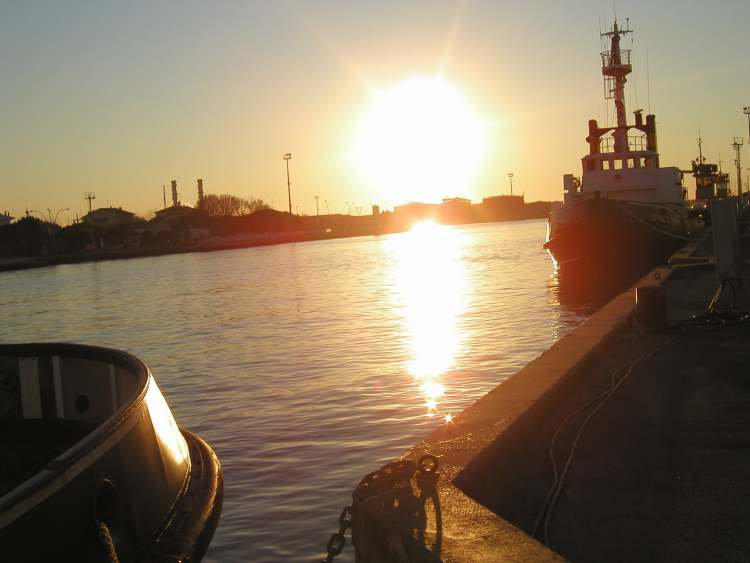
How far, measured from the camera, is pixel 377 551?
13.7 feet

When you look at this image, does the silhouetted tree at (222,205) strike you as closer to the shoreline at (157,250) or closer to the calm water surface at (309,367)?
the shoreline at (157,250)

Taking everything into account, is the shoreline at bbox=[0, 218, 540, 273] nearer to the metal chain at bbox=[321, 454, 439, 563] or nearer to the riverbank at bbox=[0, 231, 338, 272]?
the riverbank at bbox=[0, 231, 338, 272]

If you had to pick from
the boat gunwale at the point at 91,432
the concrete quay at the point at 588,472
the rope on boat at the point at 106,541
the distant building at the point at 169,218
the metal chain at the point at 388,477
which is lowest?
the concrete quay at the point at 588,472

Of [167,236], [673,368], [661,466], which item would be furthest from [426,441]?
[167,236]

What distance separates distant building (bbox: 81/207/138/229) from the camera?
152375 mm

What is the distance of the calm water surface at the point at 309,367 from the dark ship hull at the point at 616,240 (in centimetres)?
182

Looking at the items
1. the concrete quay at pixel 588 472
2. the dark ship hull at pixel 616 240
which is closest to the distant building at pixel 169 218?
the dark ship hull at pixel 616 240

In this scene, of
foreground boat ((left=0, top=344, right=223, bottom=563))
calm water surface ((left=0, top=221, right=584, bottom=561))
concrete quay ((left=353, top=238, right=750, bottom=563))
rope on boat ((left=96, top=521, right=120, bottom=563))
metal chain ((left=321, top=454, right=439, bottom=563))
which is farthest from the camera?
calm water surface ((left=0, top=221, right=584, bottom=561))

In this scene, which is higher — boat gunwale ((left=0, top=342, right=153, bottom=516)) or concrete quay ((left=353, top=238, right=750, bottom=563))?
boat gunwale ((left=0, top=342, right=153, bottom=516))

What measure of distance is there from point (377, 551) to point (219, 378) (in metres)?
10.4

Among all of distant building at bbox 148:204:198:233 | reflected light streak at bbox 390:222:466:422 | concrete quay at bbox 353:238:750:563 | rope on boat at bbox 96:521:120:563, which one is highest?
distant building at bbox 148:204:198:233

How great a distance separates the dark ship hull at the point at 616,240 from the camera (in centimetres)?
3278

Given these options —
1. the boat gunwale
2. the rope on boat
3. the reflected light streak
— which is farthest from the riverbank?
the rope on boat

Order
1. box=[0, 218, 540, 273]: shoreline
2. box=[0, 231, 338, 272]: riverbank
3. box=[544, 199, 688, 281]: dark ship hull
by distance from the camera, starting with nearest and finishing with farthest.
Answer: box=[544, 199, 688, 281]: dark ship hull, box=[0, 218, 540, 273]: shoreline, box=[0, 231, 338, 272]: riverbank
